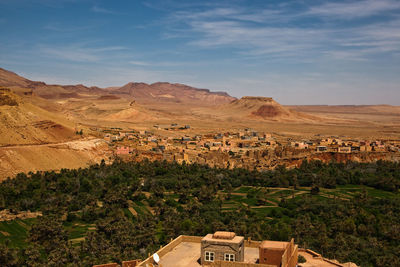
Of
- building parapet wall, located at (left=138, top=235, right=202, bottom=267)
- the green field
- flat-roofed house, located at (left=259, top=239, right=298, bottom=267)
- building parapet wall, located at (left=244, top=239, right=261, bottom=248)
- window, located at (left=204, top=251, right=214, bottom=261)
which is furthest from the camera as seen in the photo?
the green field

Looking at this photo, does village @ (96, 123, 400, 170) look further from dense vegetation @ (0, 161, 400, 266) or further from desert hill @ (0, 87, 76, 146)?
desert hill @ (0, 87, 76, 146)

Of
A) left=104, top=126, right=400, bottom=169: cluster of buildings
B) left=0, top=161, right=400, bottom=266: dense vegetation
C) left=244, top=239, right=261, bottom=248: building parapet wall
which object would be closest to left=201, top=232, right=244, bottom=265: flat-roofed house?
left=244, top=239, right=261, bottom=248: building parapet wall

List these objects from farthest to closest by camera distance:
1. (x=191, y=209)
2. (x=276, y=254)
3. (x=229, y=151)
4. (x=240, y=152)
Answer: (x=240, y=152), (x=229, y=151), (x=191, y=209), (x=276, y=254)

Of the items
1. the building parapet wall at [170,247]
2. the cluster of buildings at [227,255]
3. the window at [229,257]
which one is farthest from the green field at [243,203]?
the window at [229,257]

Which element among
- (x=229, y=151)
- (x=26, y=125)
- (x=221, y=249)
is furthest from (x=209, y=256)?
(x=26, y=125)

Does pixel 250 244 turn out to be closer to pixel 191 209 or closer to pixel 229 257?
pixel 229 257

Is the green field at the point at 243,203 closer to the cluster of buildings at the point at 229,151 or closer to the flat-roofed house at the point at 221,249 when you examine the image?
the cluster of buildings at the point at 229,151
